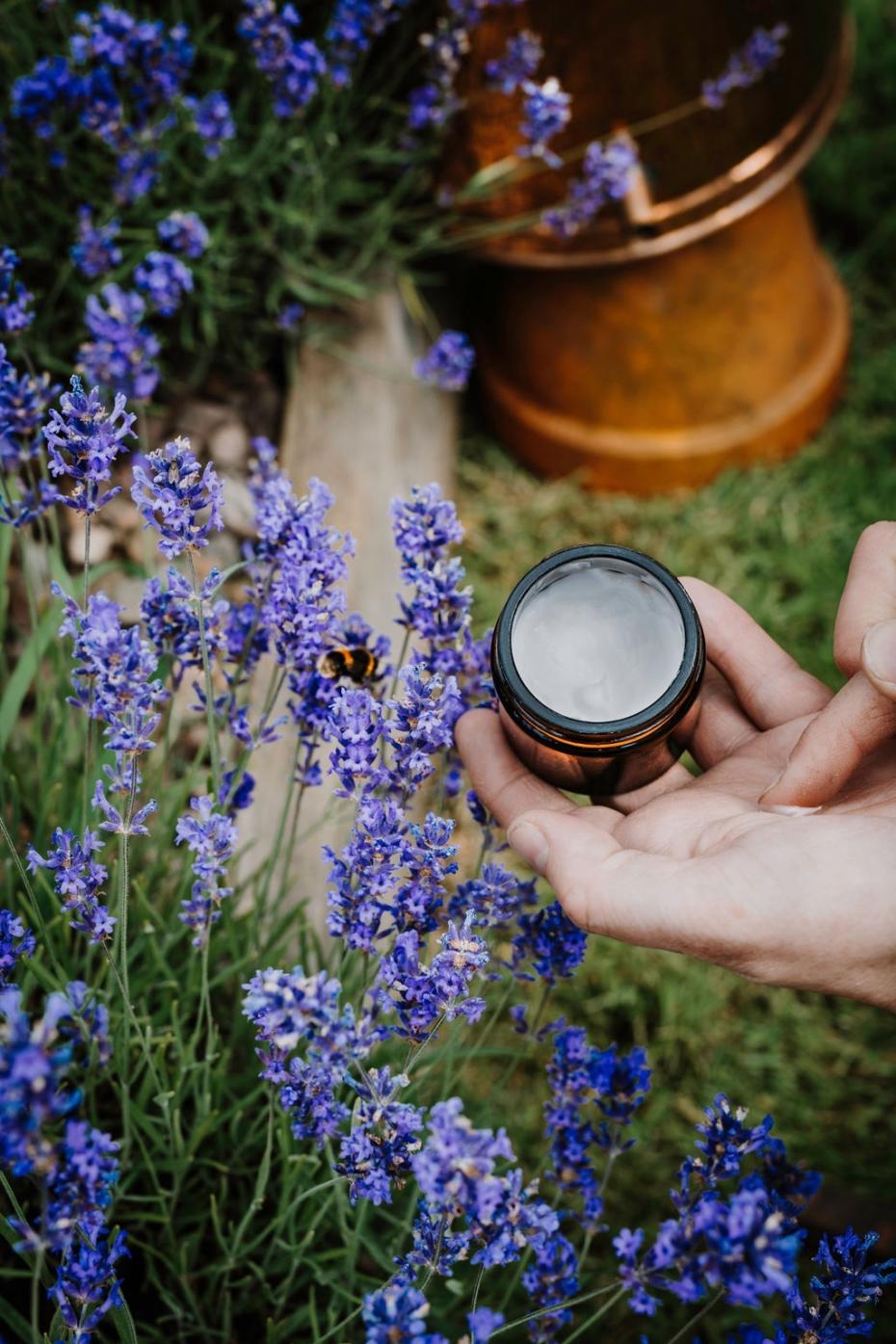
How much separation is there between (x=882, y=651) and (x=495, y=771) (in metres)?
0.46

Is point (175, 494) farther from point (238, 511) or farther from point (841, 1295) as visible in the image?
point (238, 511)

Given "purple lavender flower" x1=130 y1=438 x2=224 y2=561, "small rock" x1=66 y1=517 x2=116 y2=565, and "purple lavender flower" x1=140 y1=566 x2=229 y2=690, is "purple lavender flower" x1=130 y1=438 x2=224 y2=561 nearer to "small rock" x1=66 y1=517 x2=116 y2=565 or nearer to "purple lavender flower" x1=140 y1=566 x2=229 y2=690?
"purple lavender flower" x1=140 y1=566 x2=229 y2=690

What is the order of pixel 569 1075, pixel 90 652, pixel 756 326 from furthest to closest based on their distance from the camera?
pixel 756 326
pixel 569 1075
pixel 90 652

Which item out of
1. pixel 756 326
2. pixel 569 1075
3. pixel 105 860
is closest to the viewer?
pixel 569 1075

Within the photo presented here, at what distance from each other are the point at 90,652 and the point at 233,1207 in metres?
0.95

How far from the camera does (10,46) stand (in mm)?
2473

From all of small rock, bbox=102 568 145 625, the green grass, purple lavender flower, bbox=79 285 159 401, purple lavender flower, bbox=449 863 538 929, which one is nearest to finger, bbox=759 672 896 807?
purple lavender flower, bbox=449 863 538 929

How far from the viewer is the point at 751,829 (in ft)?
4.28

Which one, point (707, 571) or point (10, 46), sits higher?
point (10, 46)

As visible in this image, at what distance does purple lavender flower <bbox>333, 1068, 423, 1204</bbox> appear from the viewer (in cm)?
105

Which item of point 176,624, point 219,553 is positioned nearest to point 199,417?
point 219,553

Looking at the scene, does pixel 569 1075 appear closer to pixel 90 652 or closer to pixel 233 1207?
pixel 233 1207

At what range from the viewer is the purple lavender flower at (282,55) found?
2074mm

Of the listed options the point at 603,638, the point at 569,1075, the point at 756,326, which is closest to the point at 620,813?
the point at 603,638
